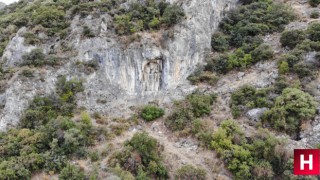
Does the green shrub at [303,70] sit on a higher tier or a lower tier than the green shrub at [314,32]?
lower

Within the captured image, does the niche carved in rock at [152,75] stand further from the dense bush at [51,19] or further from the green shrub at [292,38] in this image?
the green shrub at [292,38]

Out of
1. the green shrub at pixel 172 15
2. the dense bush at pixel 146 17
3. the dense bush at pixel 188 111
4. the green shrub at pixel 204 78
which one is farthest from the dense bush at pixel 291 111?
the dense bush at pixel 146 17

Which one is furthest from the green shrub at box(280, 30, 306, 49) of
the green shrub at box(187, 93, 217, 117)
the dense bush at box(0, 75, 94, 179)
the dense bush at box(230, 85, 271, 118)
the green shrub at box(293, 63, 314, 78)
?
the dense bush at box(0, 75, 94, 179)

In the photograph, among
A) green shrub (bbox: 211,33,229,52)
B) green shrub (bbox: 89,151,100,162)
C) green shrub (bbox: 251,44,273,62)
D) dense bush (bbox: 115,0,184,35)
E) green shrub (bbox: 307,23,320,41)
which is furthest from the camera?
green shrub (bbox: 211,33,229,52)

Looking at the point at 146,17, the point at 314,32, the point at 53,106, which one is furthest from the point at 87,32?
the point at 314,32

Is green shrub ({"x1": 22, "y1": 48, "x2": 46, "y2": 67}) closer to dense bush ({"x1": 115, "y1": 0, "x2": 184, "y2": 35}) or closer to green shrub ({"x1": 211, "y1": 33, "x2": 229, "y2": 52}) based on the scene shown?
dense bush ({"x1": 115, "y1": 0, "x2": 184, "y2": 35})

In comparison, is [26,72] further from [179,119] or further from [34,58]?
[179,119]
